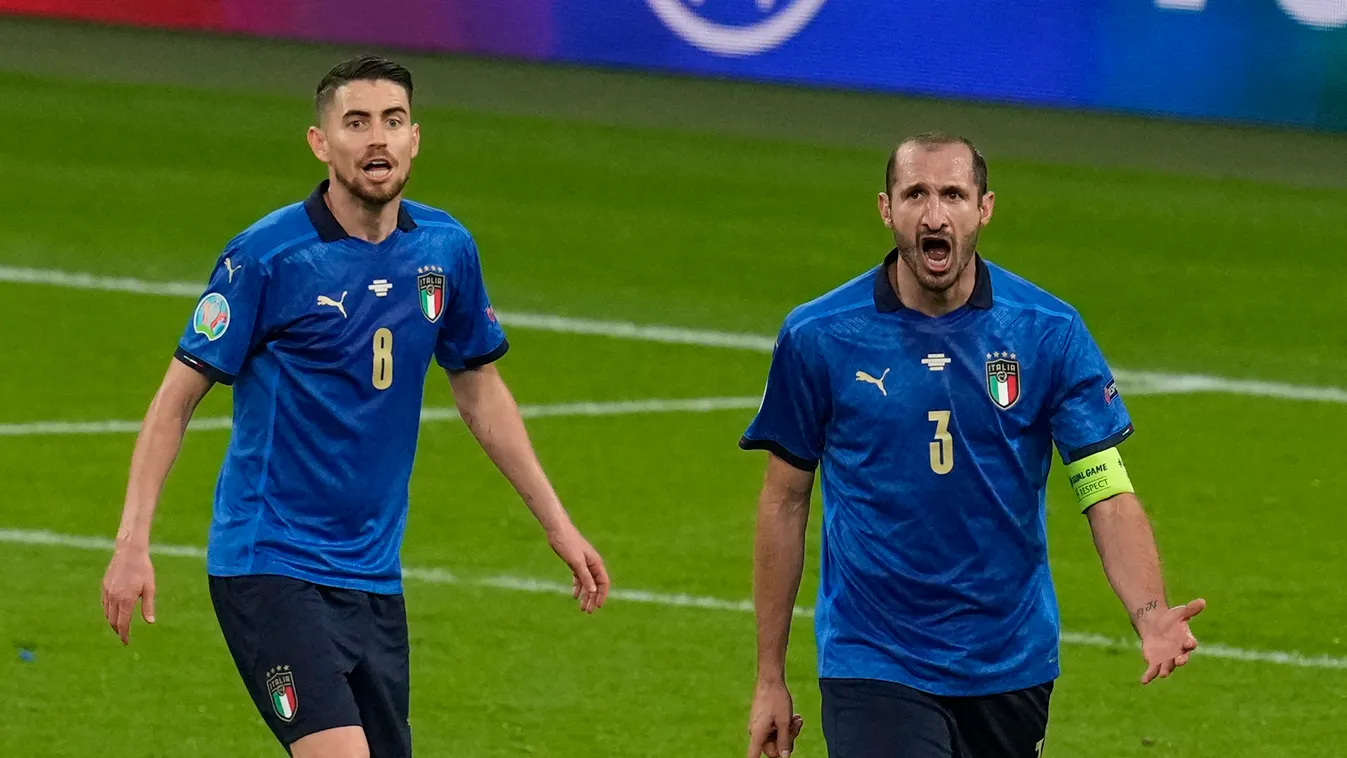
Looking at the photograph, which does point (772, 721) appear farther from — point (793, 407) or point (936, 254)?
point (936, 254)

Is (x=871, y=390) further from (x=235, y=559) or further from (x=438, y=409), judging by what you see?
(x=438, y=409)

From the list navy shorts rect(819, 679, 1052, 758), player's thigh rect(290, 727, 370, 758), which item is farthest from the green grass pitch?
navy shorts rect(819, 679, 1052, 758)

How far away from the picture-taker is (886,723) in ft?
19.8

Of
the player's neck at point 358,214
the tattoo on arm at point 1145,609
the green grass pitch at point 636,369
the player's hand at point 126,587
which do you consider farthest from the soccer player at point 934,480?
the green grass pitch at point 636,369

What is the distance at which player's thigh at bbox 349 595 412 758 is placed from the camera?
6746 millimetres

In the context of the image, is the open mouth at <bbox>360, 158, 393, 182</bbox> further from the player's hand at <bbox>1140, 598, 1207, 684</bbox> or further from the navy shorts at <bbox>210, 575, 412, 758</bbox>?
the player's hand at <bbox>1140, 598, 1207, 684</bbox>

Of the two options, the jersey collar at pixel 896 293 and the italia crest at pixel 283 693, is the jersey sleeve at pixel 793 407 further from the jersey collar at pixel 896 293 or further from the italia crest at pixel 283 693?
the italia crest at pixel 283 693

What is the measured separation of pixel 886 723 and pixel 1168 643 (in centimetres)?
73

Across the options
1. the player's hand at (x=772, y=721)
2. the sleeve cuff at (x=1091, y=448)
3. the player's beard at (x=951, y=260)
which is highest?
the player's beard at (x=951, y=260)

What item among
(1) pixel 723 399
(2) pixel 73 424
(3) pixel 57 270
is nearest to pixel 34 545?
(2) pixel 73 424

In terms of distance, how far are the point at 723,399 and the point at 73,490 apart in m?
3.37

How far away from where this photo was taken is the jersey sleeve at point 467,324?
23.1 feet

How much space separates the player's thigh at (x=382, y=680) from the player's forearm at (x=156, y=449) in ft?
2.17

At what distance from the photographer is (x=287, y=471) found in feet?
21.9
